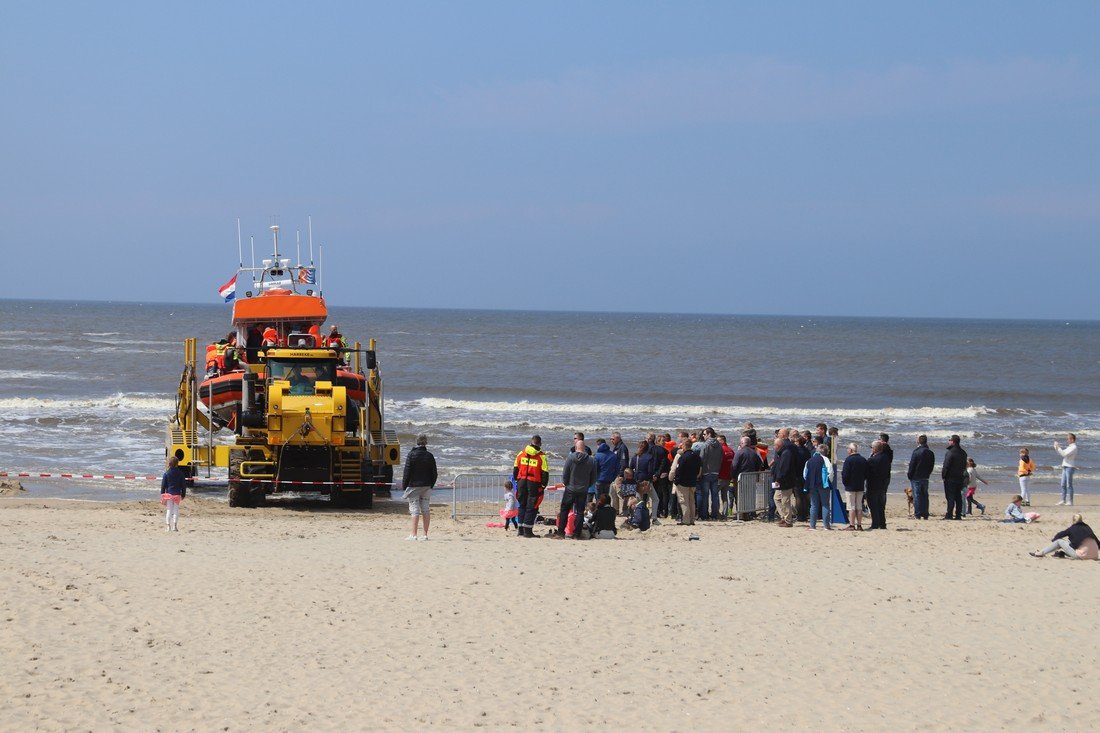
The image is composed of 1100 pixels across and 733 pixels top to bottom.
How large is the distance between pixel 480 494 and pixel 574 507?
17.9ft

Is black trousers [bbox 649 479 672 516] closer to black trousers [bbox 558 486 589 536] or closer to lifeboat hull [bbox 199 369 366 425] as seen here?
black trousers [bbox 558 486 589 536]

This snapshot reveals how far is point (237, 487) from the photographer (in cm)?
1997

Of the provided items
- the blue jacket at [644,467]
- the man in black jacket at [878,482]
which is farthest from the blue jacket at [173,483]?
the man in black jacket at [878,482]

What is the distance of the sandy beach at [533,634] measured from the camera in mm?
8656

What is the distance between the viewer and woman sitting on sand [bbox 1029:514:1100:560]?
48.8 feet

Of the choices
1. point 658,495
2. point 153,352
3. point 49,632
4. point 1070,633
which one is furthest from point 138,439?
point 153,352

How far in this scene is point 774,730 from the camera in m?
8.40

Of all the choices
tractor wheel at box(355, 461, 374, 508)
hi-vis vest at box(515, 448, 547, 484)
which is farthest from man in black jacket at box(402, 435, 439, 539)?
tractor wheel at box(355, 461, 374, 508)

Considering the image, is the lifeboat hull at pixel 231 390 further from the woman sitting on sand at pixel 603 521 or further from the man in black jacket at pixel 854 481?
the man in black jacket at pixel 854 481

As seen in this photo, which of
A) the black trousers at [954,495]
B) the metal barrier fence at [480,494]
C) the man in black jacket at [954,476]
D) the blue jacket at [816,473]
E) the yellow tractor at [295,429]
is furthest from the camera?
the metal barrier fence at [480,494]

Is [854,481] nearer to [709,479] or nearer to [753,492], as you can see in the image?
[753,492]

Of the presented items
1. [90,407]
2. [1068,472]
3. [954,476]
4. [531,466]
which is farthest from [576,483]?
[90,407]

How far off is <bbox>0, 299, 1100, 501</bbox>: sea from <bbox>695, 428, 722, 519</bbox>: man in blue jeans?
7909 millimetres

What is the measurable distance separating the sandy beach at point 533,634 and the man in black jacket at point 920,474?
9.78 feet
